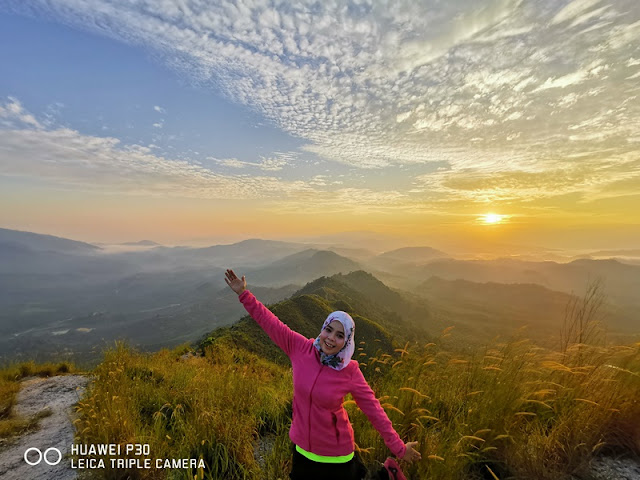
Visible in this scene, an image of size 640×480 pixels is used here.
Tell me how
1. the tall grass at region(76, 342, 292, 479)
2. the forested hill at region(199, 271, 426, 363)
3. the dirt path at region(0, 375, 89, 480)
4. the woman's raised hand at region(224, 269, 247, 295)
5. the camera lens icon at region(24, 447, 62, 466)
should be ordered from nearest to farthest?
the tall grass at region(76, 342, 292, 479) → the woman's raised hand at region(224, 269, 247, 295) → the dirt path at region(0, 375, 89, 480) → the camera lens icon at region(24, 447, 62, 466) → the forested hill at region(199, 271, 426, 363)

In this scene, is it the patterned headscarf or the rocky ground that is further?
the rocky ground

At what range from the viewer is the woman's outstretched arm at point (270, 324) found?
2908 millimetres

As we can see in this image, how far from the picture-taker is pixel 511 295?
198 m

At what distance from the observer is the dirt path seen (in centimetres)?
386

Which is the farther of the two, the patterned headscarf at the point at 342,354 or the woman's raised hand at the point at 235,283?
the woman's raised hand at the point at 235,283

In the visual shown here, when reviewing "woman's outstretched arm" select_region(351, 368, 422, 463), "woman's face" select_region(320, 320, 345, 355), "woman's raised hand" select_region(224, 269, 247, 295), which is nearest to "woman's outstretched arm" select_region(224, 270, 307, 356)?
"woman's raised hand" select_region(224, 269, 247, 295)

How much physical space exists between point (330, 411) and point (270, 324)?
1023 millimetres

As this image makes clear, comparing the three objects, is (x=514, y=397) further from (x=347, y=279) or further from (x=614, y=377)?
(x=347, y=279)

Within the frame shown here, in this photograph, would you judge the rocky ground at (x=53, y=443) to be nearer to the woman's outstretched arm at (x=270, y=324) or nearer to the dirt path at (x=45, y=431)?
the dirt path at (x=45, y=431)

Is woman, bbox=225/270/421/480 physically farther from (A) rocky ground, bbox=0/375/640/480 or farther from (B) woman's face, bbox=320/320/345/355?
(A) rocky ground, bbox=0/375/640/480

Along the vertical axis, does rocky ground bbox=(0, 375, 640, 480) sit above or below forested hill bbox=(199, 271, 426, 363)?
above

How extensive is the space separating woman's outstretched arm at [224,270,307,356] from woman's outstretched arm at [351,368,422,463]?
643 millimetres

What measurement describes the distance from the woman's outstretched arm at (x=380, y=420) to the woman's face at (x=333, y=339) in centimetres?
29

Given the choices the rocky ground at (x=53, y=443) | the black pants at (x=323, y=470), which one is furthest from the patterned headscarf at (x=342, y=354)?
the rocky ground at (x=53, y=443)
